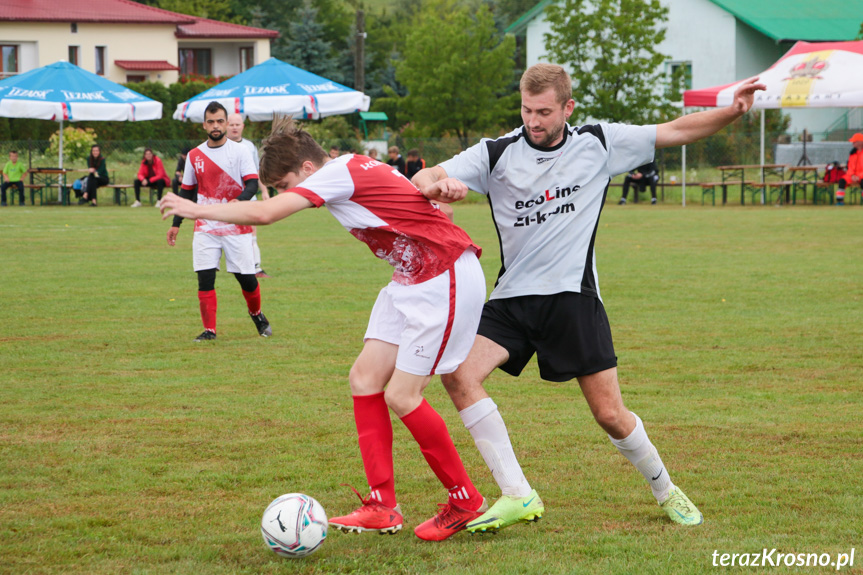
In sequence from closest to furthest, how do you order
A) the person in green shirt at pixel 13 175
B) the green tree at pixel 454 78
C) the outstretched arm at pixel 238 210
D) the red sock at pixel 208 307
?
the outstretched arm at pixel 238 210
the red sock at pixel 208 307
the person in green shirt at pixel 13 175
the green tree at pixel 454 78

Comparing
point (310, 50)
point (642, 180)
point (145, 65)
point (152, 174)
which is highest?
point (310, 50)

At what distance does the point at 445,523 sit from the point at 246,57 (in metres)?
64.9

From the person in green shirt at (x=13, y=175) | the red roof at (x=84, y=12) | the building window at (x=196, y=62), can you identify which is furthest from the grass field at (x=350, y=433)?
the building window at (x=196, y=62)

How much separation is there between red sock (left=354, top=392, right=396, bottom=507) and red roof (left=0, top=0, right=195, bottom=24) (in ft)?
183

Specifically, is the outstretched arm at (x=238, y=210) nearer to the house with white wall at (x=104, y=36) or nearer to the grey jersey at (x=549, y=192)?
the grey jersey at (x=549, y=192)

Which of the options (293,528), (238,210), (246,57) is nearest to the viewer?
(238,210)

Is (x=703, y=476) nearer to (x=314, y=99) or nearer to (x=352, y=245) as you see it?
(x=352, y=245)

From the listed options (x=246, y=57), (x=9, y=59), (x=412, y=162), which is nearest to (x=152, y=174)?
(x=412, y=162)

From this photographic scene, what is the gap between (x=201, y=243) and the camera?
30.1 feet

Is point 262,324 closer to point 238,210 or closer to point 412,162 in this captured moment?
point 238,210

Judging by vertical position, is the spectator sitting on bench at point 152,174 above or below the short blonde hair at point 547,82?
above

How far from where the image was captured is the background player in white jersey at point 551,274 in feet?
13.9

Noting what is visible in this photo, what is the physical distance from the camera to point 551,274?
4.29 m

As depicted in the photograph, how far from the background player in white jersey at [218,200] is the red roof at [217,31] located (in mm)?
55168
